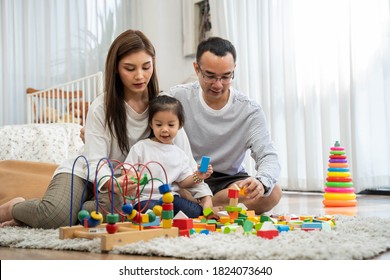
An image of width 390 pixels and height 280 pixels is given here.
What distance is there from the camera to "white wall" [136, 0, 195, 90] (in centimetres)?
550

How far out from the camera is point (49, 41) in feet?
18.3

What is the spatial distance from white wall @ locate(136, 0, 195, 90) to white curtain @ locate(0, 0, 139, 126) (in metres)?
0.39

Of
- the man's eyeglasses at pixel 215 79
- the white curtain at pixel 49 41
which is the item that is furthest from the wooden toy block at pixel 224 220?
the white curtain at pixel 49 41

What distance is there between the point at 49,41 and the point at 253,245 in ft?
15.1

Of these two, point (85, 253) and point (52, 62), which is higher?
point (52, 62)

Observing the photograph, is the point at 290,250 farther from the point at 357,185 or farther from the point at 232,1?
the point at 232,1

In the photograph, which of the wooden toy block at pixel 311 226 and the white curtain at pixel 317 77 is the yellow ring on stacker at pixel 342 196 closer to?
the white curtain at pixel 317 77

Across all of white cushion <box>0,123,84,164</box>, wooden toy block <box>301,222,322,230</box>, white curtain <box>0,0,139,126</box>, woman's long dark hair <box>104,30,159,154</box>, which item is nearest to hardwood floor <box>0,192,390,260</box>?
wooden toy block <box>301,222,322,230</box>

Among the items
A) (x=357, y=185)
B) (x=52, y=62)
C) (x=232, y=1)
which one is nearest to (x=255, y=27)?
(x=232, y=1)

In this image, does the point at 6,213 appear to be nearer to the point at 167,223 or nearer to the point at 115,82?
the point at 115,82

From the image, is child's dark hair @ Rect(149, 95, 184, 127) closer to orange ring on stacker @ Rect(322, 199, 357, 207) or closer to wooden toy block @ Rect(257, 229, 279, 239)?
wooden toy block @ Rect(257, 229, 279, 239)

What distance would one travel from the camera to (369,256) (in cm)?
133

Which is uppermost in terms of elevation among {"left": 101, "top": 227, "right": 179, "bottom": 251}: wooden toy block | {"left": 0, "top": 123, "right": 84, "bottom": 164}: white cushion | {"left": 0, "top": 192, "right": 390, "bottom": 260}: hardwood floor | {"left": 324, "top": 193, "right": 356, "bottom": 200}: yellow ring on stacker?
{"left": 0, "top": 123, "right": 84, "bottom": 164}: white cushion

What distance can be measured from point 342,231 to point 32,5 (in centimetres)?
462
